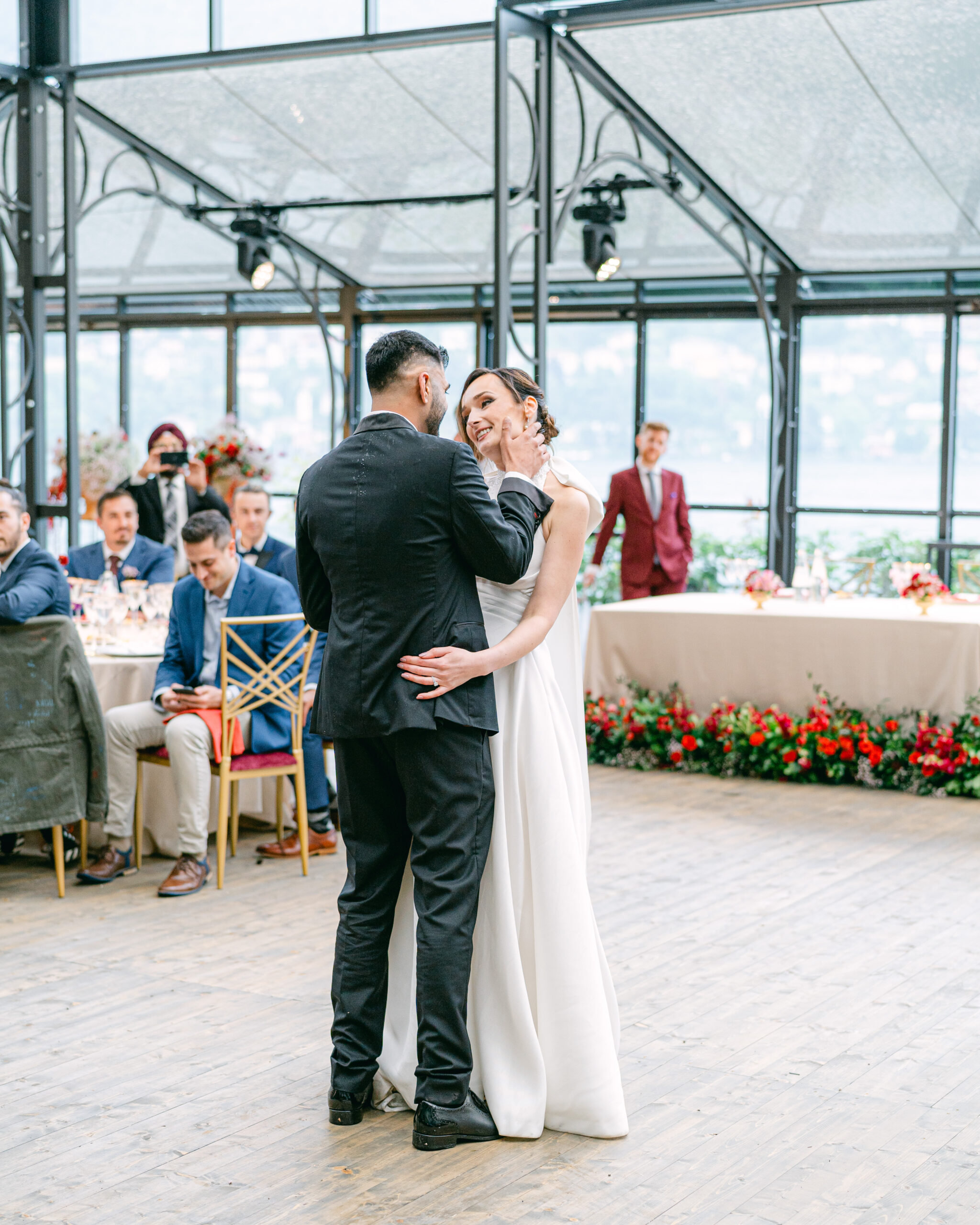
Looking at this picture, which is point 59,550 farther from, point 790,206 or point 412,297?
point 790,206

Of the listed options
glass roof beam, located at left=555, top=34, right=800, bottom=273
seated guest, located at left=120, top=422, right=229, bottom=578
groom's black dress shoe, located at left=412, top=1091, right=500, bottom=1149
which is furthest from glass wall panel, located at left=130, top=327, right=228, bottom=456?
groom's black dress shoe, located at left=412, top=1091, right=500, bottom=1149

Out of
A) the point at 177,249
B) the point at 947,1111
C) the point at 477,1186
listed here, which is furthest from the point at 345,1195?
the point at 177,249

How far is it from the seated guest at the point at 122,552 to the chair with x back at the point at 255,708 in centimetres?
140

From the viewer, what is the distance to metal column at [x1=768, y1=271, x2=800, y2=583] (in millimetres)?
10992

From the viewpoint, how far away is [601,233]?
328 inches

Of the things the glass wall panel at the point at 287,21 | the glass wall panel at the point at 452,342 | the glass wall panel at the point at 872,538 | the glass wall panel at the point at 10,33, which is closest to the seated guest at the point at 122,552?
the glass wall panel at the point at 287,21

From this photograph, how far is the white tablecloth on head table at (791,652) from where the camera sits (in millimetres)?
6672

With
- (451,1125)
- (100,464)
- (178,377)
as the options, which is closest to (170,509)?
(100,464)

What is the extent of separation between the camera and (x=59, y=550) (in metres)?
13.8

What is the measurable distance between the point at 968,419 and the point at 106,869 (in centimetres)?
776

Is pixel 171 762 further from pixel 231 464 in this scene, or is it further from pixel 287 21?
pixel 231 464

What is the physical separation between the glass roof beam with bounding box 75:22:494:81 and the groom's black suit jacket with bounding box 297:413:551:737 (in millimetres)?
5084

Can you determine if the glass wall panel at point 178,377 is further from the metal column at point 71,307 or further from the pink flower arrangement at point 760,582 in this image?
the pink flower arrangement at point 760,582

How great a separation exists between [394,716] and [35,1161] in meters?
1.11
